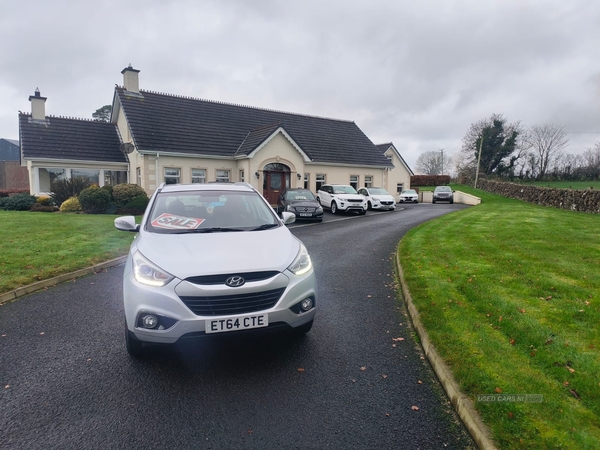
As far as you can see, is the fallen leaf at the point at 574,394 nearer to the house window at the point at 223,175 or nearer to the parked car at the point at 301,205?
the parked car at the point at 301,205

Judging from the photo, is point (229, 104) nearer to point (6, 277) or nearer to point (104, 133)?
point (104, 133)

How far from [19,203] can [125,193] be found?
614 centimetres

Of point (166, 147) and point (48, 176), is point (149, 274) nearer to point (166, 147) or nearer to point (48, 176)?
point (166, 147)

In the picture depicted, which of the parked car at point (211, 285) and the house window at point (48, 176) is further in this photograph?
the house window at point (48, 176)

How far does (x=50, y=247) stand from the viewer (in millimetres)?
9008

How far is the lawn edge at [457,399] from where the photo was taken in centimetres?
267

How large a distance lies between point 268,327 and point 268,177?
67.8 feet

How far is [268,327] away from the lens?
3.59 m

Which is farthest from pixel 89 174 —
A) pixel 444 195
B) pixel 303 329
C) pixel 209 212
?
pixel 444 195

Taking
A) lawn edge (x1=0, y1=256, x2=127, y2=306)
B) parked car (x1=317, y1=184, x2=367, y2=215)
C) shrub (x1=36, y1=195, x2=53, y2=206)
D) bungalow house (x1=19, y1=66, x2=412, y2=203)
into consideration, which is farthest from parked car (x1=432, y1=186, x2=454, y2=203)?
lawn edge (x1=0, y1=256, x2=127, y2=306)

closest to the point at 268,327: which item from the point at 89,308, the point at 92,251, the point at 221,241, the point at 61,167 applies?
the point at 221,241

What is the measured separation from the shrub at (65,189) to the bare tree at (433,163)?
7946 cm

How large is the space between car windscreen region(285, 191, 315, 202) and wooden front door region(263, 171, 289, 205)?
4774 millimetres

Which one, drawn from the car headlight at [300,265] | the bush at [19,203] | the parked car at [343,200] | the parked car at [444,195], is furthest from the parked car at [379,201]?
the car headlight at [300,265]
